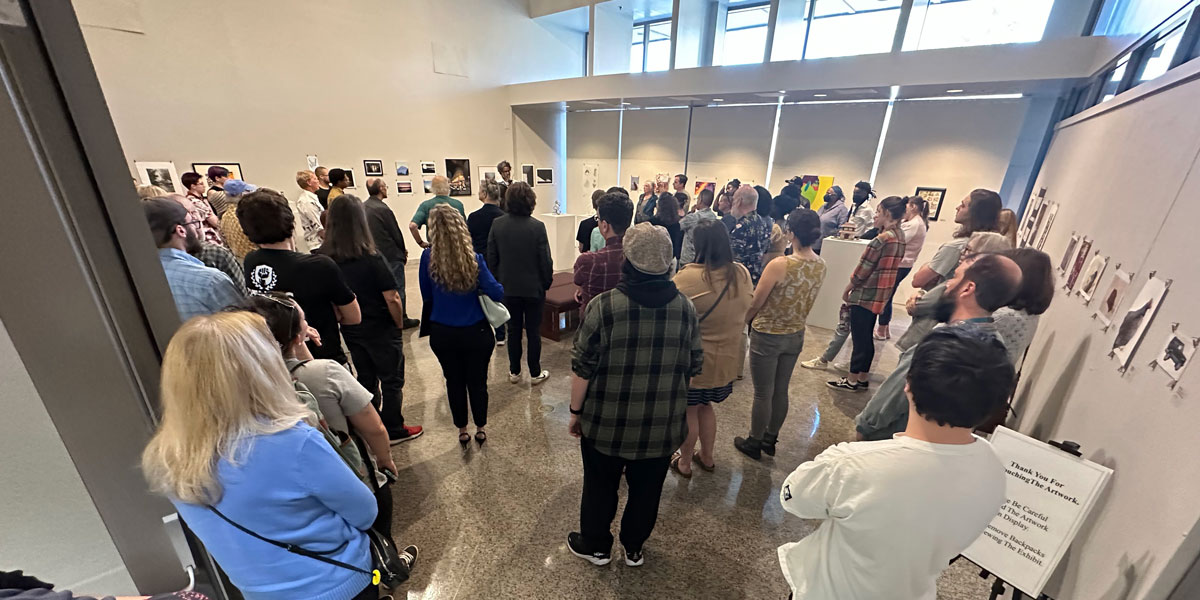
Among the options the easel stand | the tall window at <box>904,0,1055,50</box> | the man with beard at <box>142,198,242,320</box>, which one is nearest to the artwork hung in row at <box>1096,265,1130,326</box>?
the easel stand

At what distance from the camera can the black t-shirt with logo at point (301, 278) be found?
2062 millimetres

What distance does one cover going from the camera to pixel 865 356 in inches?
147

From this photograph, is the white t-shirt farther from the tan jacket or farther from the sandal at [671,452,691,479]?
the sandal at [671,452,691,479]

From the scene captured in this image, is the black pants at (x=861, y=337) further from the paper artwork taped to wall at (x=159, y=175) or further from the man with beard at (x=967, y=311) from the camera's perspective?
the paper artwork taped to wall at (x=159, y=175)

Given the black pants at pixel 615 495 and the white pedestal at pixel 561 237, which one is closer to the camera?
the black pants at pixel 615 495

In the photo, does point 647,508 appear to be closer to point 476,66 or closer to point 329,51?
point 329,51

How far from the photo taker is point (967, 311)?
1.84 m

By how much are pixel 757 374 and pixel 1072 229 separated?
7.81ft

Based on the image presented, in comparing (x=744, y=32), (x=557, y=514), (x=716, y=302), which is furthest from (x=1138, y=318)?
(x=744, y=32)

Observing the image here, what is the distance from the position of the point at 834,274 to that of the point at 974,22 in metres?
3.79

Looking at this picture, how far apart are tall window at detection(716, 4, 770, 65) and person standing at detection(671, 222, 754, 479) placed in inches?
291

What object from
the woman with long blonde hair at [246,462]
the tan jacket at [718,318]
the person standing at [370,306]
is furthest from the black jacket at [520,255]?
the woman with long blonde hair at [246,462]

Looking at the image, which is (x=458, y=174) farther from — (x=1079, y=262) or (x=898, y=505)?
(x=898, y=505)

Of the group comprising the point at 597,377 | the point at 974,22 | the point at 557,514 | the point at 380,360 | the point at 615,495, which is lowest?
the point at 557,514
